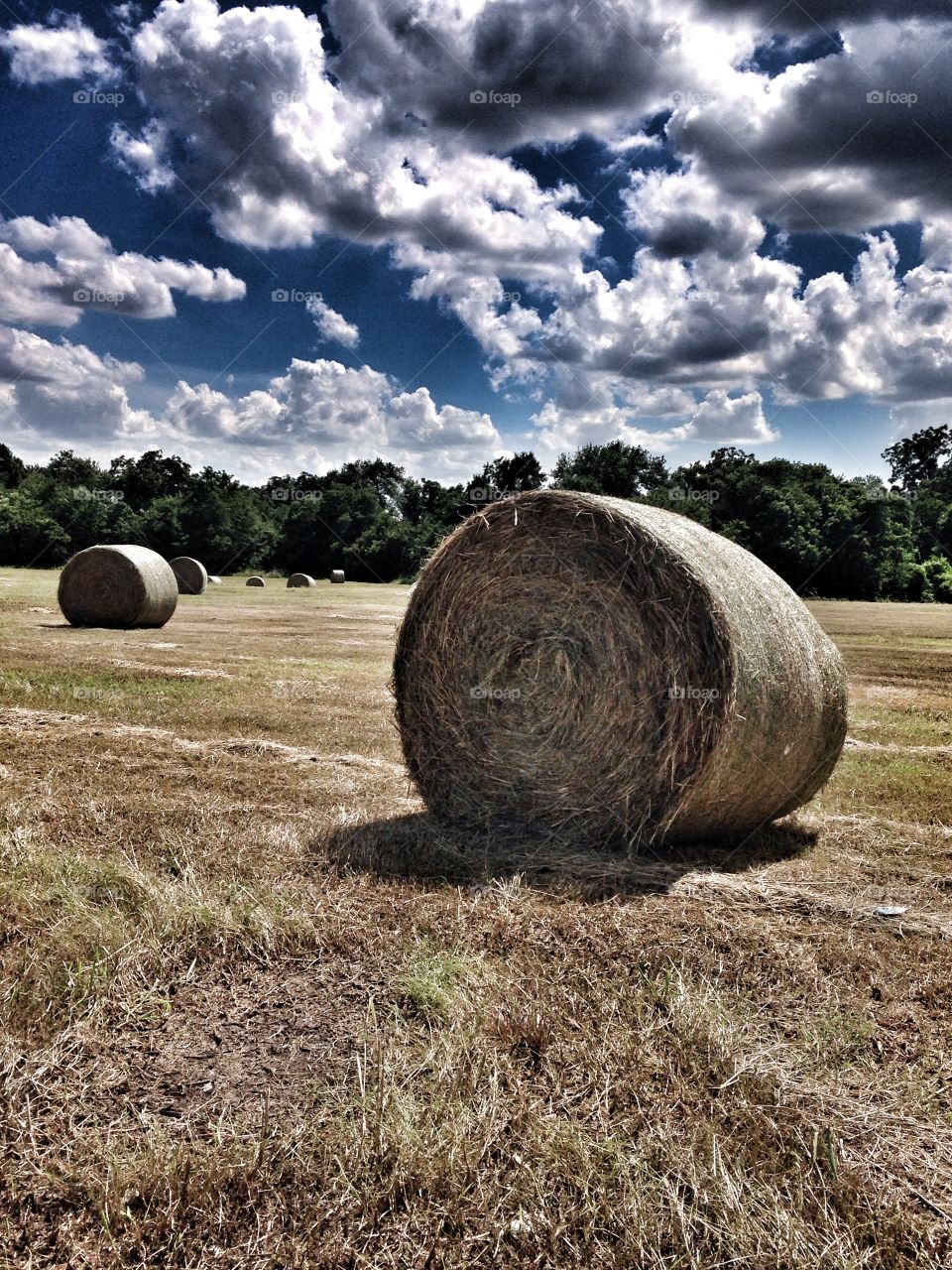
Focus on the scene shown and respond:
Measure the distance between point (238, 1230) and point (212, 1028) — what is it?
3.72ft

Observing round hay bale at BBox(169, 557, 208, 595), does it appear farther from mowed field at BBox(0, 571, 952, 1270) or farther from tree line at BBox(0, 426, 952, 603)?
mowed field at BBox(0, 571, 952, 1270)

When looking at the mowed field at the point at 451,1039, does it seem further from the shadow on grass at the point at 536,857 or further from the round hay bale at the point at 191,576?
the round hay bale at the point at 191,576

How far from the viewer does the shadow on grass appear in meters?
5.39

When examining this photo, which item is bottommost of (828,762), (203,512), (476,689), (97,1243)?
(97,1243)

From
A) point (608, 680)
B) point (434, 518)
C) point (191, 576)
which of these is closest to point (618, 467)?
point (434, 518)

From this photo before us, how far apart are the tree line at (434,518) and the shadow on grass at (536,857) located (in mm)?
36340

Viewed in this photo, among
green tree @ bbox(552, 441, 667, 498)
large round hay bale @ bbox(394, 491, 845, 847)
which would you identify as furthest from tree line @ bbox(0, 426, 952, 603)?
large round hay bale @ bbox(394, 491, 845, 847)

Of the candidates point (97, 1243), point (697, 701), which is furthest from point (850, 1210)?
point (697, 701)

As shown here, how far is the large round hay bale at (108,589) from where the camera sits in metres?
20.3

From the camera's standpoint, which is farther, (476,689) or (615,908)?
(476,689)

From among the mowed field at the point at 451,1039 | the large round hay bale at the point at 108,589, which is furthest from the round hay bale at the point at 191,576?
the mowed field at the point at 451,1039

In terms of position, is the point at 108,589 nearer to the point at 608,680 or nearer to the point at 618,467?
the point at 608,680

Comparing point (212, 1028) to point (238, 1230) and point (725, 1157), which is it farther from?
point (725, 1157)

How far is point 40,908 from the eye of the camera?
456cm
